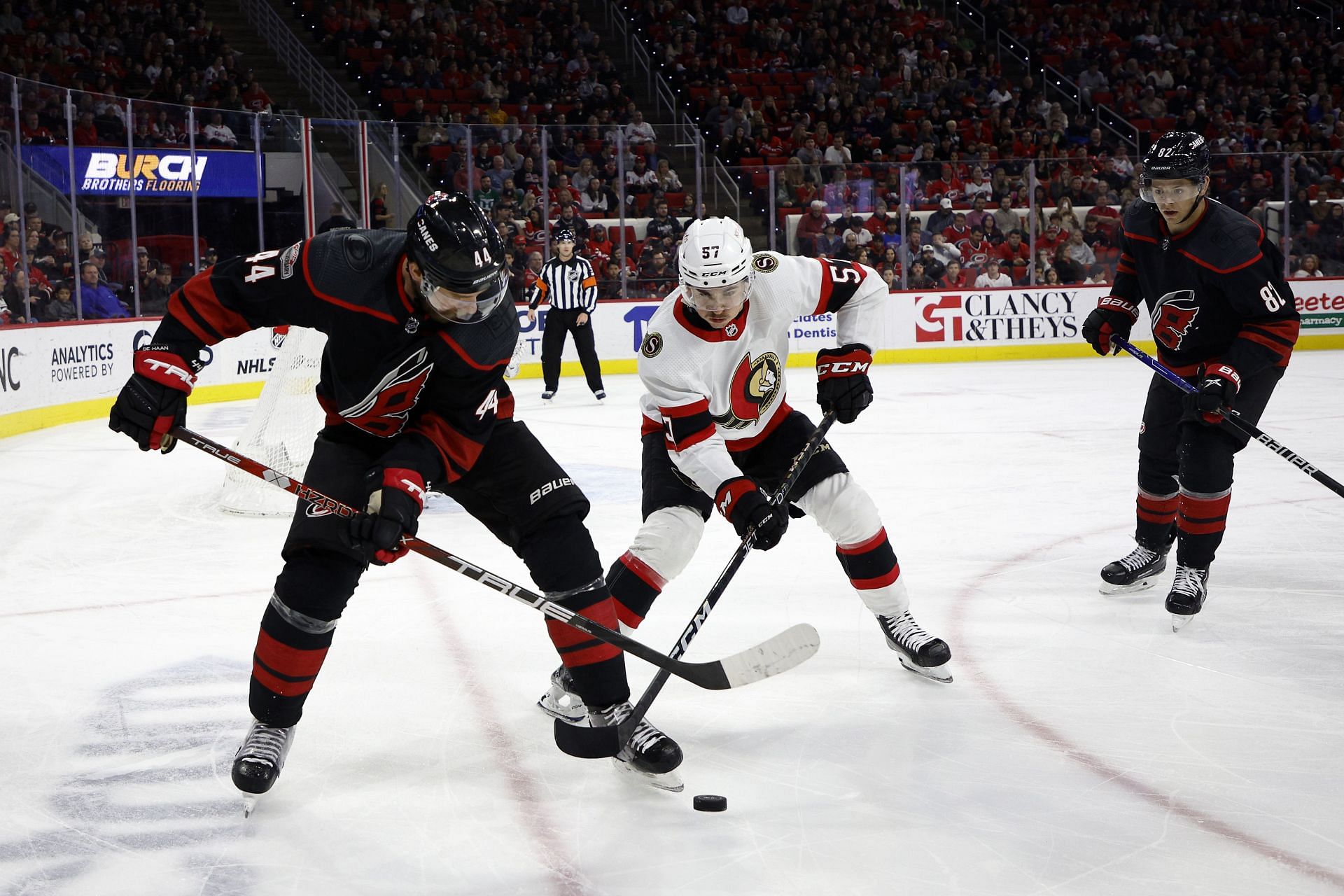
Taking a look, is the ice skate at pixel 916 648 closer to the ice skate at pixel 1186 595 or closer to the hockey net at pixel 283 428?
the ice skate at pixel 1186 595

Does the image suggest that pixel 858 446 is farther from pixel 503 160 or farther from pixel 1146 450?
pixel 503 160

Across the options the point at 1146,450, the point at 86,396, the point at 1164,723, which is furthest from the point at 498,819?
the point at 86,396

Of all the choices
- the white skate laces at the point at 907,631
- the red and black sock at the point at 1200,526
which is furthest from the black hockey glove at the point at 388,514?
the red and black sock at the point at 1200,526

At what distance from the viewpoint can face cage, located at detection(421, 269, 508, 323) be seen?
81.2 inches

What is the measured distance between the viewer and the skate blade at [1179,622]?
10.7 feet

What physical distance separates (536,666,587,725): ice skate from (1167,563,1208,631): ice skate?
1.58 metres

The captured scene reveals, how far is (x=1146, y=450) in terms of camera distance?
143 inches

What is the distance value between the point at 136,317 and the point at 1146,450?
22.5 feet

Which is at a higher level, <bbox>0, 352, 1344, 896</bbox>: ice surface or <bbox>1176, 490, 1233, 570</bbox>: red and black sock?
<bbox>1176, 490, 1233, 570</bbox>: red and black sock

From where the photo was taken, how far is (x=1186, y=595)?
329cm

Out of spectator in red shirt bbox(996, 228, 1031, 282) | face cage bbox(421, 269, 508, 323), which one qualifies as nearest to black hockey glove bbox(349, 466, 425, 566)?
face cage bbox(421, 269, 508, 323)

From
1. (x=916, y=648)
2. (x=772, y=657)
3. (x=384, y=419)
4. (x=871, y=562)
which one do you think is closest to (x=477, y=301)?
(x=384, y=419)

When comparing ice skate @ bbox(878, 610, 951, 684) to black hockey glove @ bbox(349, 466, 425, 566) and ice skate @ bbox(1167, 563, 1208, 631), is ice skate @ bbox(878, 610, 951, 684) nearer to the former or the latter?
ice skate @ bbox(1167, 563, 1208, 631)

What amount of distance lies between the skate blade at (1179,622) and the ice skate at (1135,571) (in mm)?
299
